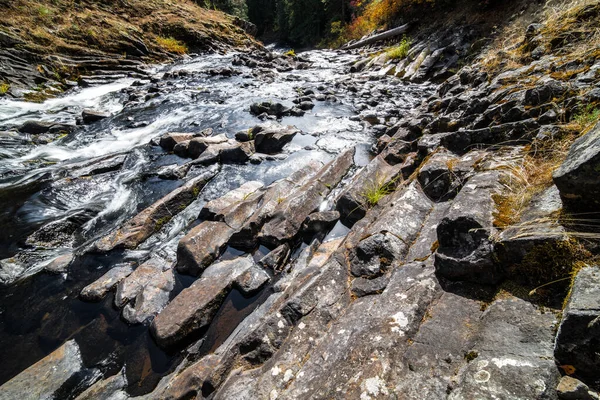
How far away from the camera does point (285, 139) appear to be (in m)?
9.39

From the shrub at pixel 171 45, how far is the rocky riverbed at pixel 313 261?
20.9 m

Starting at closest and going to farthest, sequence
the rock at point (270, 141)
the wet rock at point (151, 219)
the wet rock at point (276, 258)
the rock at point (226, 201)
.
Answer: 1. the wet rock at point (276, 258)
2. the wet rock at point (151, 219)
3. the rock at point (226, 201)
4. the rock at point (270, 141)

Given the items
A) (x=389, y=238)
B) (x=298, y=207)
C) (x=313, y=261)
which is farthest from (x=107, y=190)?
(x=389, y=238)

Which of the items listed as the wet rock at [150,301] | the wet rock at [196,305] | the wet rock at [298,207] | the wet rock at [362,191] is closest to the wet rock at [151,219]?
the wet rock at [150,301]

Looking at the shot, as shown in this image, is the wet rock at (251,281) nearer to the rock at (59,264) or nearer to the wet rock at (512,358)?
the wet rock at (512,358)

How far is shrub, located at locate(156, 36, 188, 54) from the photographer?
26.7m

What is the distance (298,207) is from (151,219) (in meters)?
3.31

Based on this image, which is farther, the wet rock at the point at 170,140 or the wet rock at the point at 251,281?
the wet rock at the point at 170,140

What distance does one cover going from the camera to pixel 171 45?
27.3 m

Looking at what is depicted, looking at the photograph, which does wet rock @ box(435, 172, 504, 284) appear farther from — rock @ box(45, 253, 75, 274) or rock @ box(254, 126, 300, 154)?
rock @ box(254, 126, 300, 154)

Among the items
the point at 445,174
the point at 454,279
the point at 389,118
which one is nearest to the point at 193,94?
the point at 389,118

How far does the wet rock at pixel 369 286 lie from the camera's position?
3039 mm

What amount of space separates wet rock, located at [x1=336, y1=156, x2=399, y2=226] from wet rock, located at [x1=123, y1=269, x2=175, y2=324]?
3.47 metres

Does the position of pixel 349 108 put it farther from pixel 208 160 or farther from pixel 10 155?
pixel 10 155
